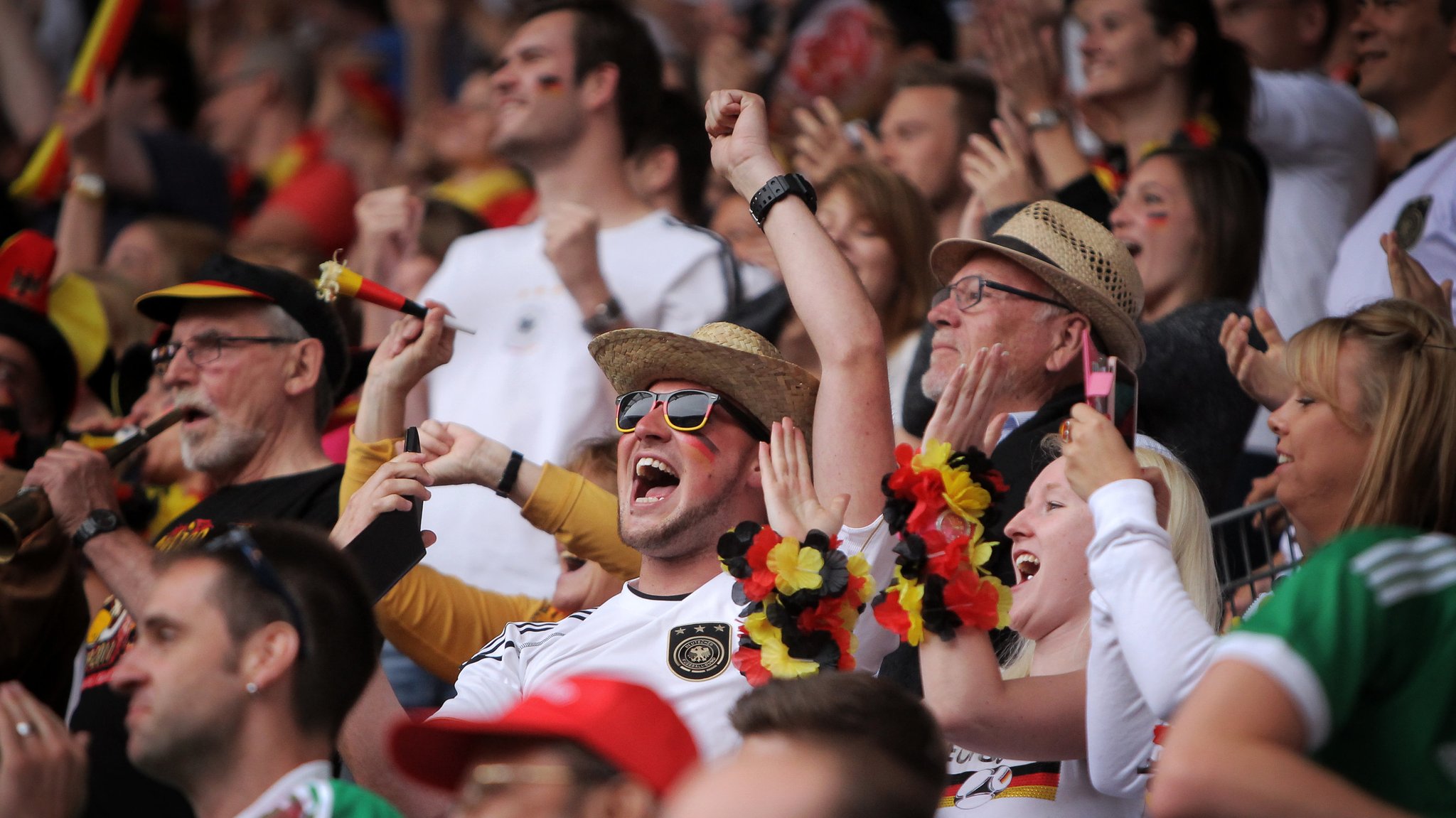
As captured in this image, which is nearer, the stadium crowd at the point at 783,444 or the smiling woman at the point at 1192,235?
the stadium crowd at the point at 783,444

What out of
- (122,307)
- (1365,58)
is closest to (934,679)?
(1365,58)

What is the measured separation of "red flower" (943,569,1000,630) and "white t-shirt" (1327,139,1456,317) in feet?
8.22

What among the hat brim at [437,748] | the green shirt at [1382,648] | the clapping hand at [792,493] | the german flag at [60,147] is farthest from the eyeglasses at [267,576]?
the german flag at [60,147]

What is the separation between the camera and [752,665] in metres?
3.63

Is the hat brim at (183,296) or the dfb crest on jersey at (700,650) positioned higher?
the hat brim at (183,296)

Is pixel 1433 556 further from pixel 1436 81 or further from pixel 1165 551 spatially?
pixel 1436 81

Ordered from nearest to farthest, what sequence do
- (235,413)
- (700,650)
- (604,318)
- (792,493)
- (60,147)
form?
(792,493), (700,650), (235,413), (604,318), (60,147)

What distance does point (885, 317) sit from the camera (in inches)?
237

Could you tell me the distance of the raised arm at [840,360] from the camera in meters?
3.95

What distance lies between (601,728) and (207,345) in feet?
10.9

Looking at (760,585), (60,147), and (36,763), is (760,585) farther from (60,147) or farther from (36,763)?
(60,147)

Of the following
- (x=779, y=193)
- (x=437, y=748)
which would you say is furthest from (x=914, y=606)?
(x=779, y=193)

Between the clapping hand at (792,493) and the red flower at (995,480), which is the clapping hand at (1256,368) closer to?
the red flower at (995,480)

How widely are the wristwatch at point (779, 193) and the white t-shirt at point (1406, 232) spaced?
7.03 ft
